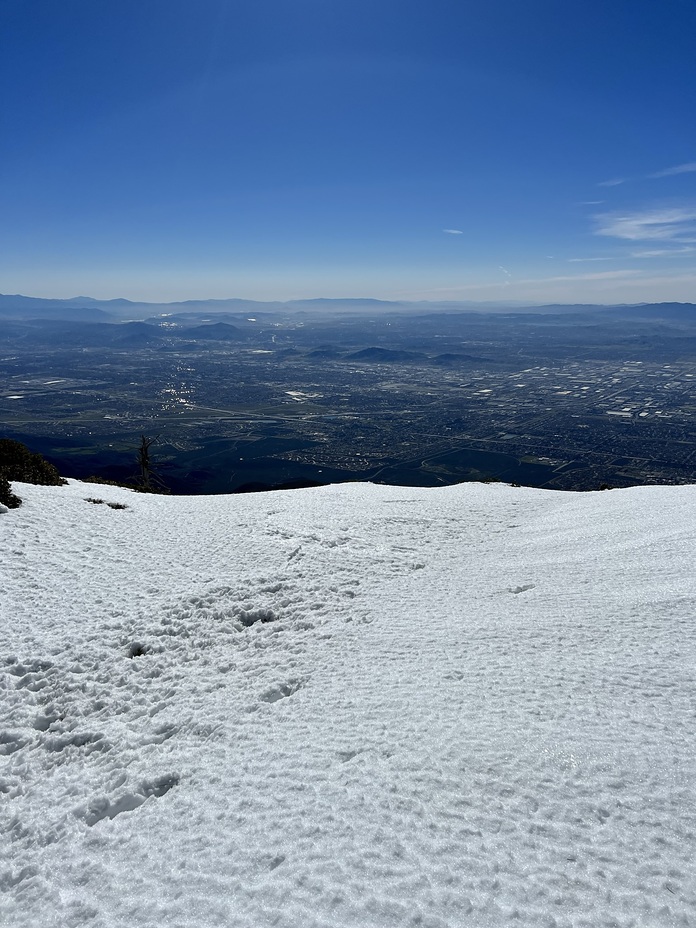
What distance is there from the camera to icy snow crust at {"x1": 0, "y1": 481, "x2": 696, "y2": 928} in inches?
230

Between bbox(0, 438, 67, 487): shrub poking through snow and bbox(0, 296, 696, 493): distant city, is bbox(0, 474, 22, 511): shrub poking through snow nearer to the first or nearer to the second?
bbox(0, 438, 67, 487): shrub poking through snow

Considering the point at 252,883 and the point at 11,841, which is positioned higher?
the point at 252,883

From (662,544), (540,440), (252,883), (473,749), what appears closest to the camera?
(252,883)

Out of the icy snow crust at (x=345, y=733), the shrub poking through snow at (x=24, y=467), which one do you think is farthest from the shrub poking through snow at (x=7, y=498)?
the shrub poking through snow at (x=24, y=467)

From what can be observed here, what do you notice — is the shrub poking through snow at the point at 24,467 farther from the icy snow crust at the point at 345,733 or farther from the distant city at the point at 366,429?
the distant city at the point at 366,429

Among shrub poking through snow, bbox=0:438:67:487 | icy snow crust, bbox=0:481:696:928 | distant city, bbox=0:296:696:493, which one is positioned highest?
shrub poking through snow, bbox=0:438:67:487

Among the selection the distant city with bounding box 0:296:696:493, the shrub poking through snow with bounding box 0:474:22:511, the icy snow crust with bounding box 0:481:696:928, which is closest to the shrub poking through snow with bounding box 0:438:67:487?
the shrub poking through snow with bounding box 0:474:22:511

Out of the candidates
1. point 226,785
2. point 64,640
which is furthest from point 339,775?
point 64,640

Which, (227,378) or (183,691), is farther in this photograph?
(227,378)

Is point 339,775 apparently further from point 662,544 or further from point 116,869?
point 662,544

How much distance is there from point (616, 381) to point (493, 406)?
7187cm

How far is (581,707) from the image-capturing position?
849 cm

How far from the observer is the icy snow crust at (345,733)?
5.83 metres

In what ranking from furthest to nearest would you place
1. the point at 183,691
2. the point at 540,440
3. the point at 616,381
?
the point at 616,381
the point at 540,440
the point at 183,691
